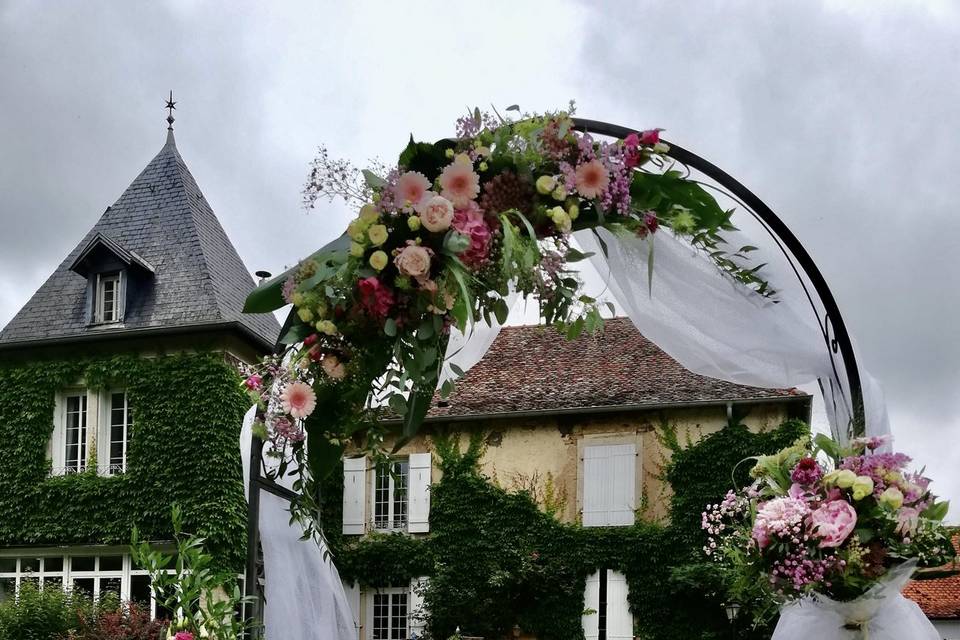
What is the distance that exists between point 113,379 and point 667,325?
1363 cm

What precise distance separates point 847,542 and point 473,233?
5.84 feet

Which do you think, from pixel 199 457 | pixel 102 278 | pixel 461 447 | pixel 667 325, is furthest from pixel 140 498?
pixel 667 325

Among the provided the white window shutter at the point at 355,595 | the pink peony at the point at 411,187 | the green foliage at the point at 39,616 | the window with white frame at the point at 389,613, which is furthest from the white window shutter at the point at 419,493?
the pink peony at the point at 411,187

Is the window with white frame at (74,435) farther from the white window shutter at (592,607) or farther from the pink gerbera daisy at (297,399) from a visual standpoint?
the pink gerbera daisy at (297,399)

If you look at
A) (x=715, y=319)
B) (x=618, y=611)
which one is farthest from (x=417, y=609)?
(x=715, y=319)

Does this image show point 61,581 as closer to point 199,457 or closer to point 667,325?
point 199,457

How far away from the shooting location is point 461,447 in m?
17.6

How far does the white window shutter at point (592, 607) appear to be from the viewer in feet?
53.1

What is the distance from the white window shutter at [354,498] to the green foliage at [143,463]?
6.56ft

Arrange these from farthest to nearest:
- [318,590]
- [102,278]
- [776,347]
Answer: [102,278] < [318,590] < [776,347]

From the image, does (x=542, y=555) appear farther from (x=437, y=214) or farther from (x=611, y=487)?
(x=437, y=214)

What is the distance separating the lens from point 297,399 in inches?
146

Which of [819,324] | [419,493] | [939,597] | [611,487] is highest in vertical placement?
[819,324]

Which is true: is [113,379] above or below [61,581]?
above
